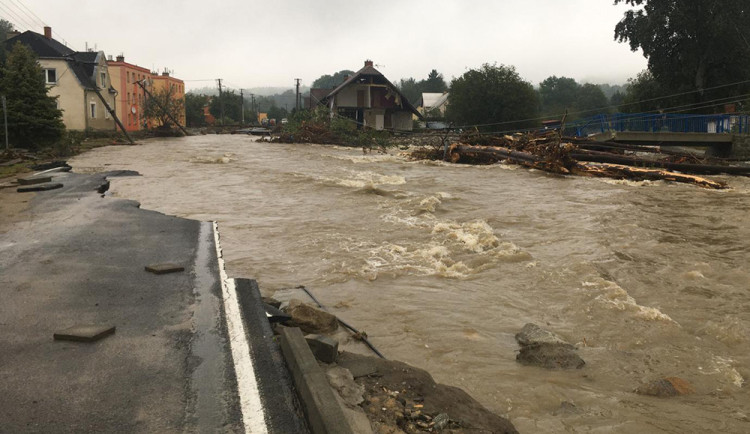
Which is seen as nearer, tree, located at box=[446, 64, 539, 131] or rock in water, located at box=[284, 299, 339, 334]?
rock in water, located at box=[284, 299, 339, 334]

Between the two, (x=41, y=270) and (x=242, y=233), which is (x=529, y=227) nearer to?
(x=242, y=233)

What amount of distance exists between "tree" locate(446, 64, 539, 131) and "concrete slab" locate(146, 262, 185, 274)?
150 ft

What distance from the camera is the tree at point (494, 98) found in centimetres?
4953

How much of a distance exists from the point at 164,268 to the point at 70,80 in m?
46.4

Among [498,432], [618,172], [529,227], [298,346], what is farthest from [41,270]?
[618,172]

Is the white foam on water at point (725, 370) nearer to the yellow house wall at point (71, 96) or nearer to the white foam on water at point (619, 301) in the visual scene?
the white foam on water at point (619, 301)

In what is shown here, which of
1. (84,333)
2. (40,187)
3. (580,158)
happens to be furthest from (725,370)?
(580,158)

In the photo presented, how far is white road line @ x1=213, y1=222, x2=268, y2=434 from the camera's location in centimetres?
302

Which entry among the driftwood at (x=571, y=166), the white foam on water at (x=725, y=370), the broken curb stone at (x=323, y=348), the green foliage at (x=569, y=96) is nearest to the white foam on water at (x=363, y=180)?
the driftwood at (x=571, y=166)

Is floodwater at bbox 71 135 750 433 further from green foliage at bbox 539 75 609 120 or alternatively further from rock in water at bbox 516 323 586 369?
green foliage at bbox 539 75 609 120

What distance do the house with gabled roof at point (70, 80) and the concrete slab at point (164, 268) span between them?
42.8 metres

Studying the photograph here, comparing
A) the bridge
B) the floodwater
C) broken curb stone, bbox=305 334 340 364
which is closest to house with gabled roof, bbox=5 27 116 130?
the floodwater

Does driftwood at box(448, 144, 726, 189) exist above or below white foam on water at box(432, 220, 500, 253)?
above

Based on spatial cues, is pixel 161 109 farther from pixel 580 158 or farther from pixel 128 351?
pixel 128 351
